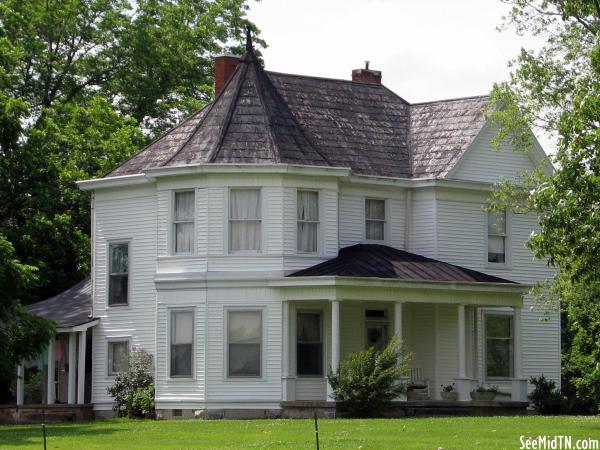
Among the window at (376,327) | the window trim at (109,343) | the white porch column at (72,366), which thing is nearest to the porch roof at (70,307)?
the white porch column at (72,366)

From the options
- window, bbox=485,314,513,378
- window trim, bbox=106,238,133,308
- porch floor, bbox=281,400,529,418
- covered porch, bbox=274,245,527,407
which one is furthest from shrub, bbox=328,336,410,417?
window trim, bbox=106,238,133,308

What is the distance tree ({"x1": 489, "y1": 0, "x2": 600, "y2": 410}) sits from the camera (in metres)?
30.7

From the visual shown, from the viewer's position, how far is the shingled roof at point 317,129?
42406 mm

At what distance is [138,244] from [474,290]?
33.0 ft

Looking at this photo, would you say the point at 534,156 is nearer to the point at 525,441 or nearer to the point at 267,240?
the point at 267,240

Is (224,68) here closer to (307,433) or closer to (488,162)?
(488,162)

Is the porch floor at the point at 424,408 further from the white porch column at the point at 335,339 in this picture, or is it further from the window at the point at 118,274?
the window at the point at 118,274

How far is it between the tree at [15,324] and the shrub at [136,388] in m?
5.39

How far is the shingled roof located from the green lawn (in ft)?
27.5

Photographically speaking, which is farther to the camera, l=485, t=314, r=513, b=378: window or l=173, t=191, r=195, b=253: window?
l=485, t=314, r=513, b=378: window

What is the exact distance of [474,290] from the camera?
140 feet

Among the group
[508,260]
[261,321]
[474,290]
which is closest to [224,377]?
[261,321]

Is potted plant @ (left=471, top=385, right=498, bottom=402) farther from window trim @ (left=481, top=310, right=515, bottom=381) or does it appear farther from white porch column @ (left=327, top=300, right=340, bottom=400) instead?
white porch column @ (left=327, top=300, right=340, bottom=400)

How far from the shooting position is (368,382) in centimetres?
3884
